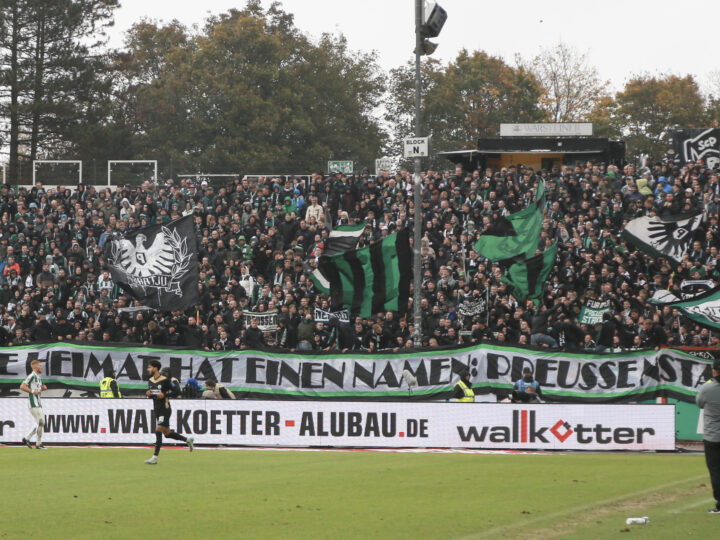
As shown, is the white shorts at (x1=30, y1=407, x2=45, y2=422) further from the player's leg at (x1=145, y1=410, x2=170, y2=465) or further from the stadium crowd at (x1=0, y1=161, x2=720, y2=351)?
→ the stadium crowd at (x1=0, y1=161, x2=720, y2=351)

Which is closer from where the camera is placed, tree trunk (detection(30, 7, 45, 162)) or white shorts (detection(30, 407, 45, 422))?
white shorts (detection(30, 407, 45, 422))

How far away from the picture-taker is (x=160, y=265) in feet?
91.2

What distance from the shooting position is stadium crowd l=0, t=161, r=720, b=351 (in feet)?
86.6

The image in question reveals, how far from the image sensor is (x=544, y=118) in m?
75.9

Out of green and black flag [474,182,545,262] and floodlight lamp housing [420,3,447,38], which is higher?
floodlight lamp housing [420,3,447,38]

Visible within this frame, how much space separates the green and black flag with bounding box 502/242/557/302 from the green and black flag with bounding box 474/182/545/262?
1.31ft

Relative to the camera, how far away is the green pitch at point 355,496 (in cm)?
1190

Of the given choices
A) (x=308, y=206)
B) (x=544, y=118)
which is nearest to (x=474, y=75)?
(x=544, y=118)

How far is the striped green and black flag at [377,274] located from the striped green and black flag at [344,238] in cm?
421

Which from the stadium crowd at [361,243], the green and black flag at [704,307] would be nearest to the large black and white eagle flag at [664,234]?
the stadium crowd at [361,243]

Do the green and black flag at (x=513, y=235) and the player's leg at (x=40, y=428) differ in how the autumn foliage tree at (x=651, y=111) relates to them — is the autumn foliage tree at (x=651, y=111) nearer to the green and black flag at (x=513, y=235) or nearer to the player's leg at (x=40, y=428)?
the green and black flag at (x=513, y=235)

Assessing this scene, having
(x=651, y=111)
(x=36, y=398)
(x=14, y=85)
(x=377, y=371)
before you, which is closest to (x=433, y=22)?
(x=377, y=371)

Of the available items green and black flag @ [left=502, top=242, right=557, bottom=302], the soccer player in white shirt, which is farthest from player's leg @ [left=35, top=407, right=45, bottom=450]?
green and black flag @ [left=502, top=242, right=557, bottom=302]

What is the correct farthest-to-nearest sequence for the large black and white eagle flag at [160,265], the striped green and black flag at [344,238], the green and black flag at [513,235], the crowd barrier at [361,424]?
the striped green and black flag at [344,238], the large black and white eagle flag at [160,265], the green and black flag at [513,235], the crowd barrier at [361,424]
